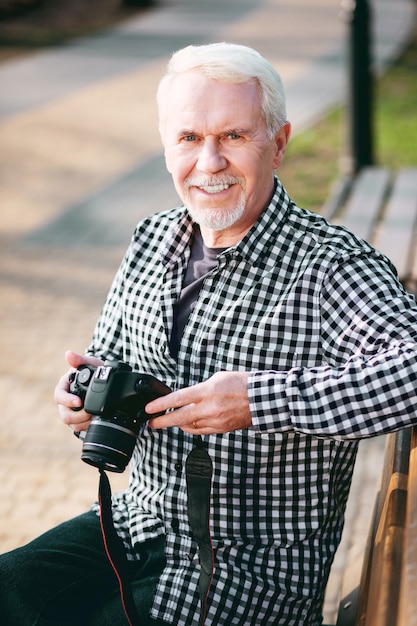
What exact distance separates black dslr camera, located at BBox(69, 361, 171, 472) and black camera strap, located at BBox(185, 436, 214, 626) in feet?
0.50

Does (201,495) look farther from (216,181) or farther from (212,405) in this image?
(216,181)

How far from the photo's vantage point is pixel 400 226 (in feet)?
17.9

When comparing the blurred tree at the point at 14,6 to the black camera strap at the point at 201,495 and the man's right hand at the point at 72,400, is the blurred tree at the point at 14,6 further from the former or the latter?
the black camera strap at the point at 201,495

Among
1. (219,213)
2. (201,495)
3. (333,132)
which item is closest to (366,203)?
(219,213)

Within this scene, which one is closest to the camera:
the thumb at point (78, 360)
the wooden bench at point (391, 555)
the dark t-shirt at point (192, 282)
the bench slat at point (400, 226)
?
the wooden bench at point (391, 555)

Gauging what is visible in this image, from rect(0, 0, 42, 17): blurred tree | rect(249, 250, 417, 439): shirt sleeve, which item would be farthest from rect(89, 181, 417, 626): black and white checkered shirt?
rect(0, 0, 42, 17): blurred tree

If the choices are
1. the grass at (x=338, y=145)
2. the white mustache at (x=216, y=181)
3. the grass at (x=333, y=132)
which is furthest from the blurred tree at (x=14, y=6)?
the white mustache at (x=216, y=181)

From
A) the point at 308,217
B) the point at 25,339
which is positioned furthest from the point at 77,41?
the point at 308,217

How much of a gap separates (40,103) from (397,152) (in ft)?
15.2

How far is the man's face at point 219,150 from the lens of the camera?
2.33 meters

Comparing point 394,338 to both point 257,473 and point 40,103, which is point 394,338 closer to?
point 257,473

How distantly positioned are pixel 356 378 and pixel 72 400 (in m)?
0.70

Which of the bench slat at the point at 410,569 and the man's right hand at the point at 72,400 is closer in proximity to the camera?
the bench slat at the point at 410,569

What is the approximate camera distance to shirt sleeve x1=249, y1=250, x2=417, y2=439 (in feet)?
6.64
